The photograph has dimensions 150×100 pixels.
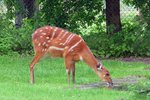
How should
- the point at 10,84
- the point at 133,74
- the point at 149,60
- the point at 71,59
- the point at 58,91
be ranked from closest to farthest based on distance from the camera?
the point at 58,91 < the point at 10,84 < the point at 71,59 < the point at 133,74 < the point at 149,60

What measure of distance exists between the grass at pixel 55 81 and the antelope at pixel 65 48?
469 mm

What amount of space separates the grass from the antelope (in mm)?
469

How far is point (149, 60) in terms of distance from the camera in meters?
17.2

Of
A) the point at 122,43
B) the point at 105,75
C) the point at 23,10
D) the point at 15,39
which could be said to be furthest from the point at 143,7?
the point at 105,75

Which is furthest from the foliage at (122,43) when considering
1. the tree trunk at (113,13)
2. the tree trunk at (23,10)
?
the tree trunk at (23,10)

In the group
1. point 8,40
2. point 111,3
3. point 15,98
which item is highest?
point 111,3

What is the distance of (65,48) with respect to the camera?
1260 cm

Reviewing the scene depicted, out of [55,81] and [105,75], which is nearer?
[105,75]

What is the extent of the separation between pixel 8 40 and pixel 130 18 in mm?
4844

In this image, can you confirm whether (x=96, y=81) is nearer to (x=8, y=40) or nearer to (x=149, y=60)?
(x=149, y=60)

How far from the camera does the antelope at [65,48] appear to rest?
12469 mm

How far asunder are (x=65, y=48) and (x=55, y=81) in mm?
771

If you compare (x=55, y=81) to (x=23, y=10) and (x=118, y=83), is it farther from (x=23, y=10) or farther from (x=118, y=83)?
(x=23, y=10)

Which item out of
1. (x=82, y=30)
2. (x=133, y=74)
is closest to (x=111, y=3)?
(x=82, y=30)
